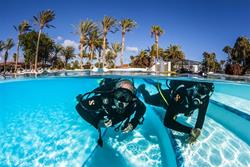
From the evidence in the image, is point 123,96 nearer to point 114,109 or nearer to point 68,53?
point 114,109

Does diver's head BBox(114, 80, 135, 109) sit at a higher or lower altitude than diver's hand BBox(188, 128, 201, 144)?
higher

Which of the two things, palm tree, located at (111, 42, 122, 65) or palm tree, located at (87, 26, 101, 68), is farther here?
palm tree, located at (111, 42, 122, 65)

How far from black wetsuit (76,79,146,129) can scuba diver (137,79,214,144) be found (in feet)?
3.43

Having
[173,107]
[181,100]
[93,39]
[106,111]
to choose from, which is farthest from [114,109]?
[93,39]

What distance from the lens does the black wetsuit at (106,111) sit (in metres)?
8.19

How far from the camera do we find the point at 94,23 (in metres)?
49.0

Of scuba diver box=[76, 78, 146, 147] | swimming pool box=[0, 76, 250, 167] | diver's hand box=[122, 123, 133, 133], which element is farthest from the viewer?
scuba diver box=[76, 78, 146, 147]

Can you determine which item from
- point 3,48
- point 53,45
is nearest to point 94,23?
point 53,45

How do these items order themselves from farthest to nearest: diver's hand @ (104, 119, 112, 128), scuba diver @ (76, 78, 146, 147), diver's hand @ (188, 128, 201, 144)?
scuba diver @ (76, 78, 146, 147)
diver's hand @ (104, 119, 112, 128)
diver's hand @ (188, 128, 201, 144)

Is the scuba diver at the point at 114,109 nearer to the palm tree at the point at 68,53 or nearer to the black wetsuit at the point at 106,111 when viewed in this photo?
the black wetsuit at the point at 106,111

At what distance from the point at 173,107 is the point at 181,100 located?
483mm

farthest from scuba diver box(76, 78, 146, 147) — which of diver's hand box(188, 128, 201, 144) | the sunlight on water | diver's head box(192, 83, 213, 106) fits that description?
diver's head box(192, 83, 213, 106)

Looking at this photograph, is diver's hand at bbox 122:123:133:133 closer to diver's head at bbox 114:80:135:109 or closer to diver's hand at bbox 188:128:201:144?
diver's head at bbox 114:80:135:109

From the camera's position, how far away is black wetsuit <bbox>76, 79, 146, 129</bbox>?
26.9ft
